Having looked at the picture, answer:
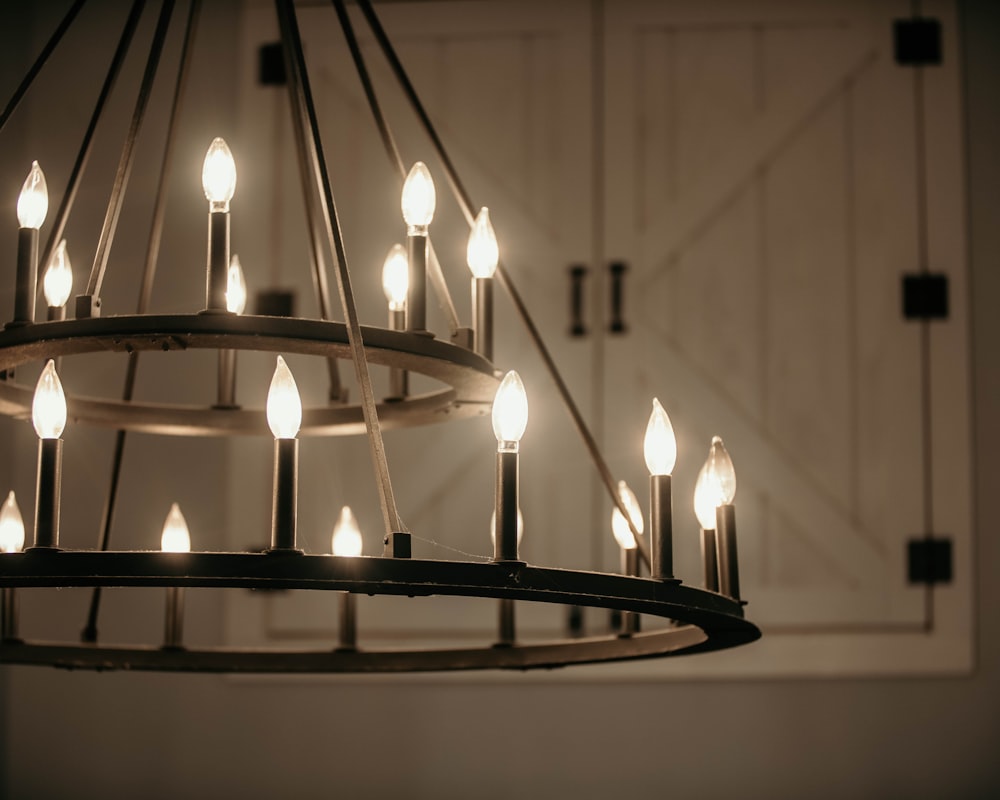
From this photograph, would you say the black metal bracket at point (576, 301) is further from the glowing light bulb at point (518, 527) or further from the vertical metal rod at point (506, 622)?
the vertical metal rod at point (506, 622)

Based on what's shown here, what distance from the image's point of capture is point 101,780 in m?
3.79

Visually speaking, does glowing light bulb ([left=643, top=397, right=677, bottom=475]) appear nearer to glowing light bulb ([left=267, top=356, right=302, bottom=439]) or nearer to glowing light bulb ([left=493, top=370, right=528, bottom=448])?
glowing light bulb ([left=493, top=370, right=528, bottom=448])

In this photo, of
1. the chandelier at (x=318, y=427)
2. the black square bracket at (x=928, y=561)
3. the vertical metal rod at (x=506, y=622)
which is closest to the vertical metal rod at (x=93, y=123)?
the chandelier at (x=318, y=427)

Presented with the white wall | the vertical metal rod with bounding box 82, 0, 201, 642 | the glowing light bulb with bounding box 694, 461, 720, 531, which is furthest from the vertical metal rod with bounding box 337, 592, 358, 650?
the white wall

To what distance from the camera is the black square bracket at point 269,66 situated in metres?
3.93

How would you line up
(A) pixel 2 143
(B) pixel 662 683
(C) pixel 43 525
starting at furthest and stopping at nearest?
(A) pixel 2 143 < (B) pixel 662 683 < (C) pixel 43 525

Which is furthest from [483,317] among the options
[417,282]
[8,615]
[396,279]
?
[8,615]

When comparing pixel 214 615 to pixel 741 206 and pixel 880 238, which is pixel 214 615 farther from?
pixel 880 238

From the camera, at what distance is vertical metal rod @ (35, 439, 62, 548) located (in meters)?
1.27

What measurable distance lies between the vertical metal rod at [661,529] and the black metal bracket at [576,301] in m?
2.32

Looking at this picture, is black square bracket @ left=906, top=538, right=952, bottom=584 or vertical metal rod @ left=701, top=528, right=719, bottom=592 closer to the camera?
vertical metal rod @ left=701, top=528, right=719, bottom=592

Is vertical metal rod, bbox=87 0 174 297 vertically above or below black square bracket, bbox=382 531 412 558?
above

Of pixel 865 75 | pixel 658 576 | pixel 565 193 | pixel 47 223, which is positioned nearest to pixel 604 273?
pixel 565 193

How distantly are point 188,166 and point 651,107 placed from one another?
123 centimetres
